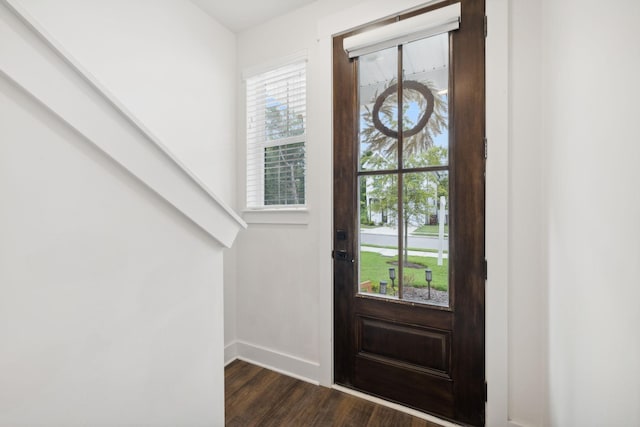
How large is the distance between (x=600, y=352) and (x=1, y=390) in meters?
1.39

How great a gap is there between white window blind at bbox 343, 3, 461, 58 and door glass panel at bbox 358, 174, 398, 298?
0.78 m

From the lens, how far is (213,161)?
6.98 ft

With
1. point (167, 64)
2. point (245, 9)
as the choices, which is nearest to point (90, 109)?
point (167, 64)

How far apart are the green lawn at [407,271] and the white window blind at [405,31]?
125cm

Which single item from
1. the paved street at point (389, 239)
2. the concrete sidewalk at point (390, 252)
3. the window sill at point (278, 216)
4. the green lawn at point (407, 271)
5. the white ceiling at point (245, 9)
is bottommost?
the green lawn at point (407, 271)

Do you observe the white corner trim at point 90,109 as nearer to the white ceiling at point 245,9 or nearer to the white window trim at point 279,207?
the white window trim at point 279,207

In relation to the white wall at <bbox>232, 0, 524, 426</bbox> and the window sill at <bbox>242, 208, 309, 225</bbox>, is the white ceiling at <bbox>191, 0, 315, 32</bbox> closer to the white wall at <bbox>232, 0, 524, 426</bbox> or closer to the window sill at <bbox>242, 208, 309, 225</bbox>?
the white wall at <bbox>232, 0, 524, 426</bbox>

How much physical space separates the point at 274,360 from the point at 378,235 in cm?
124

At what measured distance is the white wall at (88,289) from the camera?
57cm

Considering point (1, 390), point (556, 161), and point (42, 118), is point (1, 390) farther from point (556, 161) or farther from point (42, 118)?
point (556, 161)

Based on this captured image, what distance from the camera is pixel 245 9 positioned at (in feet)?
6.68

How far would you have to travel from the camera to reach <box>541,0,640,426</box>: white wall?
2.11 ft

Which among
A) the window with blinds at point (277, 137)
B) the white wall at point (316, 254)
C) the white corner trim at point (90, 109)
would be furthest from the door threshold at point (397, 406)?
the white corner trim at point (90, 109)

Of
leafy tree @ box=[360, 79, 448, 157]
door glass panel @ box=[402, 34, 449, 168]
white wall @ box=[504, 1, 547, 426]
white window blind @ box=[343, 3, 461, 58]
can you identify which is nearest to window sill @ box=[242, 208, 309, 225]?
leafy tree @ box=[360, 79, 448, 157]
